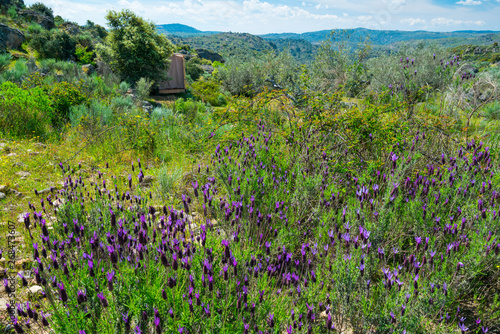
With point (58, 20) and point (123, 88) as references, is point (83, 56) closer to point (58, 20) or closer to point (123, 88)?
point (123, 88)

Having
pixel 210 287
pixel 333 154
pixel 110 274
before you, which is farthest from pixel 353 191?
pixel 110 274

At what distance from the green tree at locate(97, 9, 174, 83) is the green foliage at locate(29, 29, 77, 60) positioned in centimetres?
392

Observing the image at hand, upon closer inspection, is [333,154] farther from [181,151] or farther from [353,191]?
[181,151]

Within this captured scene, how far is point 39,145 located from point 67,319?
4.61 metres

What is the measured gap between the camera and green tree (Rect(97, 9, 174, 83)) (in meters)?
15.6

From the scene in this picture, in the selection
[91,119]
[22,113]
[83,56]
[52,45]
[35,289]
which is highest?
[52,45]

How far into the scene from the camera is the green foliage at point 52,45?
57.8 feet

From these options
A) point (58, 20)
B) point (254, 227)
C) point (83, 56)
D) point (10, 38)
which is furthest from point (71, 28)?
point (254, 227)

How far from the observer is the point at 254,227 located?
264 cm

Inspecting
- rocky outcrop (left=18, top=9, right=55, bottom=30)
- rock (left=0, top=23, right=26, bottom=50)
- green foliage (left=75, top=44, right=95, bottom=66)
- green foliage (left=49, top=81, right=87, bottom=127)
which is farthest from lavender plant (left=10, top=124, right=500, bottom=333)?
rocky outcrop (left=18, top=9, right=55, bottom=30)

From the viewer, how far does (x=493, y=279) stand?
215cm

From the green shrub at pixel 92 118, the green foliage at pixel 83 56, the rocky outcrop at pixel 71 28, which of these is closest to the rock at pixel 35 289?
the green shrub at pixel 92 118

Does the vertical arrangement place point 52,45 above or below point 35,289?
above

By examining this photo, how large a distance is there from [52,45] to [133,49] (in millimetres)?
6370
